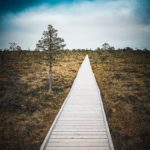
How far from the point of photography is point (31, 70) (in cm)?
3250

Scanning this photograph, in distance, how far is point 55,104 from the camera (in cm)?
1623

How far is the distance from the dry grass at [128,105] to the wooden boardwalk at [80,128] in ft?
2.31

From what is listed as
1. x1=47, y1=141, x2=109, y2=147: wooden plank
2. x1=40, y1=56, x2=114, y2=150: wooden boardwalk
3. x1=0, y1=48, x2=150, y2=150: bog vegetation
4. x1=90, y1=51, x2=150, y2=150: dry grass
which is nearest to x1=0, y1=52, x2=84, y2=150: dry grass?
x1=0, y1=48, x2=150, y2=150: bog vegetation

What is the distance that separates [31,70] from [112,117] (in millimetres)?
21578

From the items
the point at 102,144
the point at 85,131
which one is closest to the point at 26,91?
the point at 85,131

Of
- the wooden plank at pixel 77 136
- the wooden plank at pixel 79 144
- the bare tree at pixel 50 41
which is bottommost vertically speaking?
the wooden plank at pixel 79 144

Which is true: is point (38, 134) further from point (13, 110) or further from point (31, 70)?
point (31, 70)

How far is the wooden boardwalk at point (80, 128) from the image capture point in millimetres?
9359

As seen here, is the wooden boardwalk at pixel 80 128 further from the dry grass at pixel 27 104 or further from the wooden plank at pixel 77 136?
the dry grass at pixel 27 104

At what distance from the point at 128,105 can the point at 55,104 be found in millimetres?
5669

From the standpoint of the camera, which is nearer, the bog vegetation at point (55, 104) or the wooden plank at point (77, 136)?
the wooden plank at point (77, 136)

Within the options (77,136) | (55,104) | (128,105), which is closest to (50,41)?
(55,104)

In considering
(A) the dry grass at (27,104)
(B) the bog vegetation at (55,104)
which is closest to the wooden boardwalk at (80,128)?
(B) the bog vegetation at (55,104)

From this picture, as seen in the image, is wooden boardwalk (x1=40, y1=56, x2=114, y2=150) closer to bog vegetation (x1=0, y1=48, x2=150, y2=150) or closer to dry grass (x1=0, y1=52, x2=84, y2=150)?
bog vegetation (x1=0, y1=48, x2=150, y2=150)
